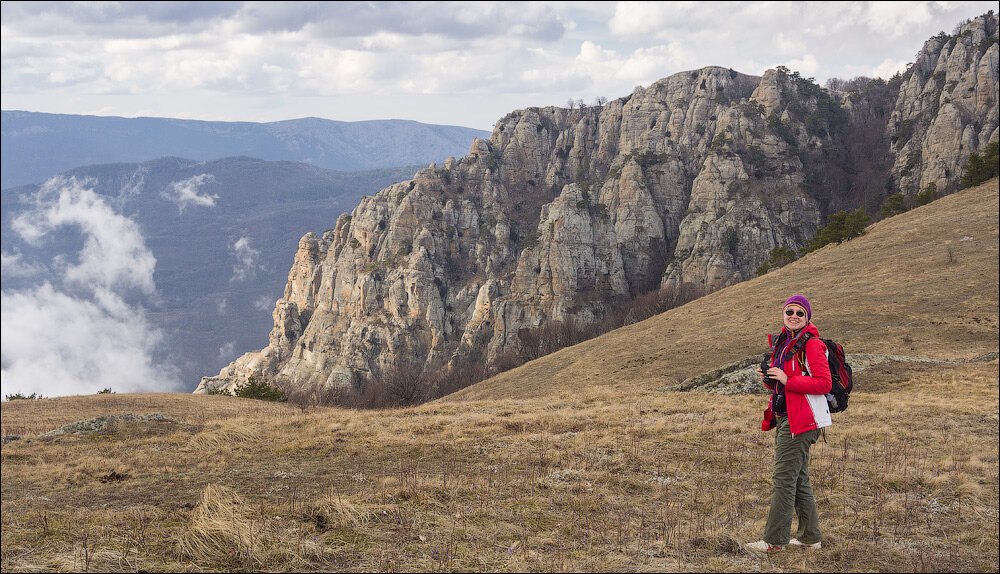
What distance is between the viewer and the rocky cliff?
109250mm

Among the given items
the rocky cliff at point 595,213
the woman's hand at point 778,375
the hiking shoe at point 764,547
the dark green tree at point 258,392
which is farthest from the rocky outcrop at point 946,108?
the hiking shoe at point 764,547

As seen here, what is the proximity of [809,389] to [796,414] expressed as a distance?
0.38m

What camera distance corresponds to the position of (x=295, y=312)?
6063 inches

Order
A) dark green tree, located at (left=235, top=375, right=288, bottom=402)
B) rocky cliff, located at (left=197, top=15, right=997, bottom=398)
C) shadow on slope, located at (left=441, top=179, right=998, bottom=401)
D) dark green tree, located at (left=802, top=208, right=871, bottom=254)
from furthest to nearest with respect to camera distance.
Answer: rocky cliff, located at (left=197, top=15, right=997, bottom=398), dark green tree, located at (left=802, top=208, right=871, bottom=254), dark green tree, located at (left=235, top=375, right=288, bottom=402), shadow on slope, located at (left=441, top=179, right=998, bottom=401)

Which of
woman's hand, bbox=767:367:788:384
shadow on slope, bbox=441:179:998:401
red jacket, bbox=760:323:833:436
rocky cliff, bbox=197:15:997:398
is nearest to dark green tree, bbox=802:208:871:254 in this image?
shadow on slope, bbox=441:179:998:401

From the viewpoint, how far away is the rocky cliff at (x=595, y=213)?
358ft

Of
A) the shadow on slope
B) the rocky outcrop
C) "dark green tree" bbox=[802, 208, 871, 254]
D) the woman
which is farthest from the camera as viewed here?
the rocky outcrop

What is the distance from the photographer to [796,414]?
6867 millimetres

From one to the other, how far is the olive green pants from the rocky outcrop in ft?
339

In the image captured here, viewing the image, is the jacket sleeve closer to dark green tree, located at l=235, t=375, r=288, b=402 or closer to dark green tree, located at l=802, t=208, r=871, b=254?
dark green tree, located at l=235, t=375, r=288, b=402

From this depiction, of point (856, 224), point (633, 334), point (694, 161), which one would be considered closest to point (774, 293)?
point (633, 334)

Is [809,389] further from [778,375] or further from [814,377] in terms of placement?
[778,375]

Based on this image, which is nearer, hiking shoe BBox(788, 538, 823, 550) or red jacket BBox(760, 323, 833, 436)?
red jacket BBox(760, 323, 833, 436)

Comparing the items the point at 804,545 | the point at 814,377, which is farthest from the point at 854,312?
the point at 814,377
